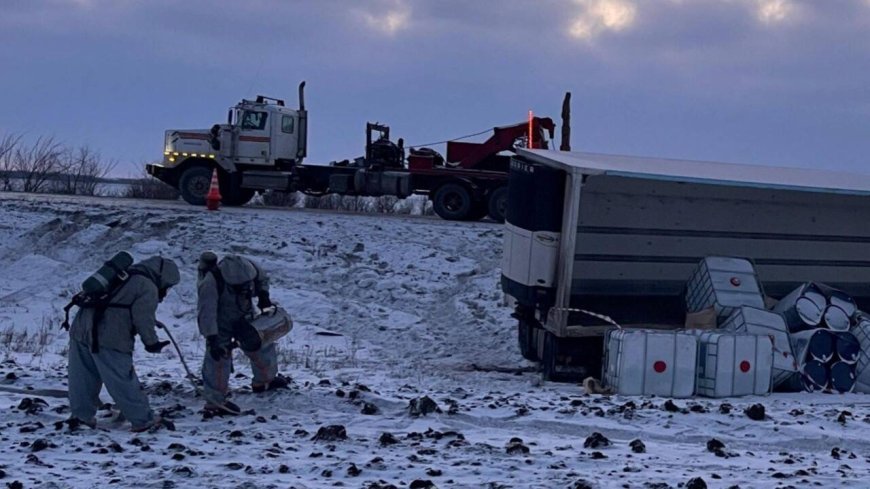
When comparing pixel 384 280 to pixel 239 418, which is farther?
A: pixel 384 280

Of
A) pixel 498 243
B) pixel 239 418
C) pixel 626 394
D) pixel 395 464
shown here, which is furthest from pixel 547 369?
pixel 498 243

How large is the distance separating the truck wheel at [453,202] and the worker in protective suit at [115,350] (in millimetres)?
17460

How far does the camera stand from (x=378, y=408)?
1041 centimetres

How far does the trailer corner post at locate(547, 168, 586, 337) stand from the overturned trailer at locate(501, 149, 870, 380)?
0.04 feet

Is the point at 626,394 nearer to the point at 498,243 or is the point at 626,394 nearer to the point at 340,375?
the point at 340,375

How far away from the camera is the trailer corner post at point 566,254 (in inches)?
505

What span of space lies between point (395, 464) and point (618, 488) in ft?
5.23

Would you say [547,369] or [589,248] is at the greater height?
[589,248]

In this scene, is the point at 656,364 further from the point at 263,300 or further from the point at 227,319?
the point at 227,319

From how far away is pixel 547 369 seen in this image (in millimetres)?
13500

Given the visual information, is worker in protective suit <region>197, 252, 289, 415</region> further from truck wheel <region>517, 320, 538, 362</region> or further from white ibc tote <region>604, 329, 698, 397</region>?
truck wheel <region>517, 320, 538, 362</region>

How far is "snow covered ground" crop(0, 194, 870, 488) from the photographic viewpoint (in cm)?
764

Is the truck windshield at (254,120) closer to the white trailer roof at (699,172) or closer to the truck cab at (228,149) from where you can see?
the truck cab at (228,149)

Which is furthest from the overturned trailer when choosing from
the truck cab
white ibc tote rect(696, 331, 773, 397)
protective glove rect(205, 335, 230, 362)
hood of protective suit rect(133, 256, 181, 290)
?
the truck cab
